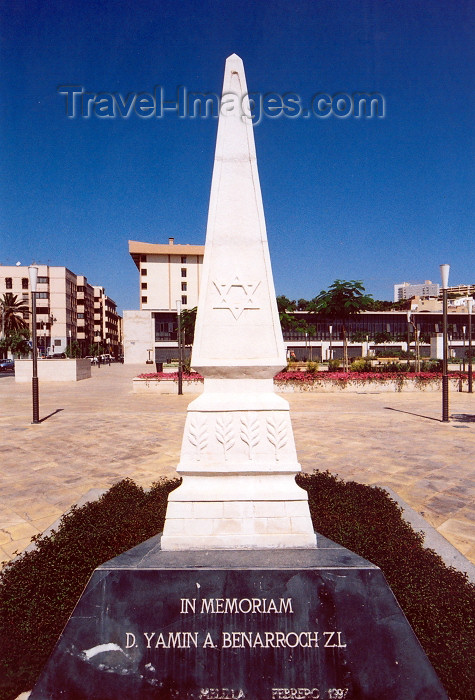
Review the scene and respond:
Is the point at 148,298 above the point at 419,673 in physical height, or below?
above

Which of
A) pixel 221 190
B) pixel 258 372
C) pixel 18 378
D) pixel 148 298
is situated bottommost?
pixel 18 378

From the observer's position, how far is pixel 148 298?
58.9 metres

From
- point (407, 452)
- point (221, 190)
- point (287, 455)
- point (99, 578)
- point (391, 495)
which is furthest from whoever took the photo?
point (407, 452)

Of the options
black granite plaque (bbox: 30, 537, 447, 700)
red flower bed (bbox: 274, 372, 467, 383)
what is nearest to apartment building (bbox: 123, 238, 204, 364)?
red flower bed (bbox: 274, 372, 467, 383)

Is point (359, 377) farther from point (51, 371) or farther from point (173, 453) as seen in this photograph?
point (51, 371)

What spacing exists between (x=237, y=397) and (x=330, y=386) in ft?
53.9

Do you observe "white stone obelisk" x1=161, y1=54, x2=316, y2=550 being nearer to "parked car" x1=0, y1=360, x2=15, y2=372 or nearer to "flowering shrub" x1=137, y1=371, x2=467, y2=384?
"flowering shrub" x1=137, y1=371, x2=467, y2=384

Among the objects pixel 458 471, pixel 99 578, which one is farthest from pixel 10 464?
pixel 458 471

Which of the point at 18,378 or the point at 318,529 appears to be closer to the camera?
the point at 318,529

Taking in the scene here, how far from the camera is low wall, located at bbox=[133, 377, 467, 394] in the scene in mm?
18250

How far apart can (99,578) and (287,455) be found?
4.55ft

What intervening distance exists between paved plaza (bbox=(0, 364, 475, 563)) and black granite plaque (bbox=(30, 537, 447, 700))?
1.96 metres

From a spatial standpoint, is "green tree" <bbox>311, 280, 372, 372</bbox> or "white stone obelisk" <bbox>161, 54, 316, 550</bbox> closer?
"white stone obelisk" <bbox>161, 54, 316, 550</bbox>

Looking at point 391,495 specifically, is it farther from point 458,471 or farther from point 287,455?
point 287,455
